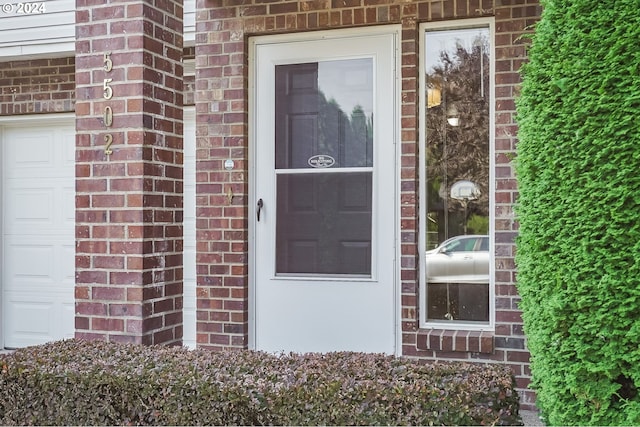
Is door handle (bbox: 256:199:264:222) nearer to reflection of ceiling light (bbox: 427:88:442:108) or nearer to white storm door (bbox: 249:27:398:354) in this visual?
white storm door (bbox: 249:27:398:354)

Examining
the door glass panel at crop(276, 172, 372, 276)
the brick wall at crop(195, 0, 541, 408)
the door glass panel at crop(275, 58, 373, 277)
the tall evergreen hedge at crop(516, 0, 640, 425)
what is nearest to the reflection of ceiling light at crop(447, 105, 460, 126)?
the brick wall at crop(195, 0, 541, 408)

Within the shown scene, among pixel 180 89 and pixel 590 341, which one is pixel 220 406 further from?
pixel 180 89

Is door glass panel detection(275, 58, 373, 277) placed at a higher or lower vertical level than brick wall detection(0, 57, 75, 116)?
lower

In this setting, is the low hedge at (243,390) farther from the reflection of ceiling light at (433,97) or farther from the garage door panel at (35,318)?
the garage door panel at (35,318)

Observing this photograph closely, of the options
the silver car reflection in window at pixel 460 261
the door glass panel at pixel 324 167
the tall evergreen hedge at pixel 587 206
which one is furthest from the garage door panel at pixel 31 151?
the tall evergreen hedge at pixel 587 206

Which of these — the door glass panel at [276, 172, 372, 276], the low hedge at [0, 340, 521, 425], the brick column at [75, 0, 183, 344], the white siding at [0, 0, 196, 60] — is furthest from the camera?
the white siding at [0, 0, 196, 60]

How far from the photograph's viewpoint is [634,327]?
256 cm

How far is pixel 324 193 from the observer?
198 inches

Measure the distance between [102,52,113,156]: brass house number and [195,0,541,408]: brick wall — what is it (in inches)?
60.9

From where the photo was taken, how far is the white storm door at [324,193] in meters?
4.88

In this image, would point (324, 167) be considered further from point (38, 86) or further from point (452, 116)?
point (38, 86)

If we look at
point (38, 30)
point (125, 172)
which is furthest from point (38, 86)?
point (125, 172)

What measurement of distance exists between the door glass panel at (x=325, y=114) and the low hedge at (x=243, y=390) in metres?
2.16

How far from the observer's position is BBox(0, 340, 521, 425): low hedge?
2549mm
